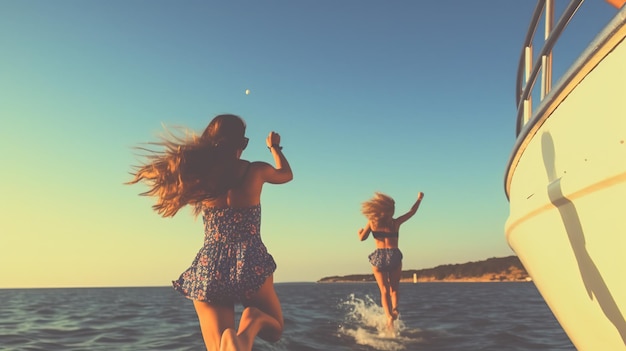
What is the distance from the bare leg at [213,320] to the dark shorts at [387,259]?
626 centimetres

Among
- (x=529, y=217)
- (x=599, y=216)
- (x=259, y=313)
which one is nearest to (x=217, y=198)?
(x=259, y=313)

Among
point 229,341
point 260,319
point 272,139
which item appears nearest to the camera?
point 229,341

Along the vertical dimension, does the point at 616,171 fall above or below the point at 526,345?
above

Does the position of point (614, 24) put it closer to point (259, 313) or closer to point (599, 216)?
point (599, 216)

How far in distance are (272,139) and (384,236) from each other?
601 cm

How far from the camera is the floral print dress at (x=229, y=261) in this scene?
288cm

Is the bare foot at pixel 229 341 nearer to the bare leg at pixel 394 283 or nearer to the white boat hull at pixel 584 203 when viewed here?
the white boat hull at pixel 584 203

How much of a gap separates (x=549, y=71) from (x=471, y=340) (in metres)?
7.00

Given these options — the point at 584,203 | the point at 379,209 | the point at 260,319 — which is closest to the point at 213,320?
the point at 260,319

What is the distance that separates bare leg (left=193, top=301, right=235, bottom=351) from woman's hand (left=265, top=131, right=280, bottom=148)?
107 centimetres

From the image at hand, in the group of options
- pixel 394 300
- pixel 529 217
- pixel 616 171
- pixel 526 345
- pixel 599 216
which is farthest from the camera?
pixel 394 300

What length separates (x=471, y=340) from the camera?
8.70 meters

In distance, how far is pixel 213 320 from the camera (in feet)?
9.45

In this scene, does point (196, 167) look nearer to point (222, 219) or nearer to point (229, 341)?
point (222, 219)
